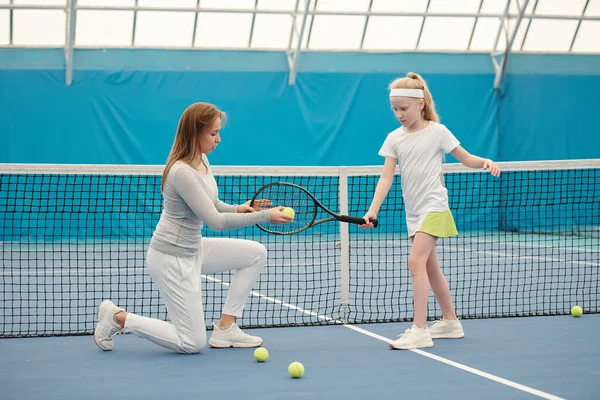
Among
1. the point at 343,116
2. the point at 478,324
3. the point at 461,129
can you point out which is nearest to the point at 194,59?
the point at 343,116

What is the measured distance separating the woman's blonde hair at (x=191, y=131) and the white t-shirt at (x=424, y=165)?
0.92m

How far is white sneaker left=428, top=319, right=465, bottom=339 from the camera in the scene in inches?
179

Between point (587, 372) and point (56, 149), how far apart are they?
39.9 ft

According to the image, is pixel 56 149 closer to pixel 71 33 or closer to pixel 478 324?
pixel 71 33

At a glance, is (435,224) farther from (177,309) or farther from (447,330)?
(177,309)

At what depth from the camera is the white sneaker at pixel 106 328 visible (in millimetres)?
4219

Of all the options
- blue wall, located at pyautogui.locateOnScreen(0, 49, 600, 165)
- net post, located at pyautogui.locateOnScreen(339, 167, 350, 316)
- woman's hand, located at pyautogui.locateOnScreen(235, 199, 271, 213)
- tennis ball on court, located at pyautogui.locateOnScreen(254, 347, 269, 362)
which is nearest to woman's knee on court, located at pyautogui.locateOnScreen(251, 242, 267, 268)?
woman's hand, located at pyautogui.locateOnScreen(235, 199, 271, 213)

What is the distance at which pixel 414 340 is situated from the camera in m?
4.21

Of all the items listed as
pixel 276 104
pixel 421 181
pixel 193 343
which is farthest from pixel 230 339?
pixel 276 104

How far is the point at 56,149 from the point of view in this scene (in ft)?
47.3

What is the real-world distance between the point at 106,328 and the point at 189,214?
69cm

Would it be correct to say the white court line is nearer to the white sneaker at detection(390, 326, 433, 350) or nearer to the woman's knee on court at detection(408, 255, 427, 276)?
the white sneaker at detection(390, 326, 433, 350)

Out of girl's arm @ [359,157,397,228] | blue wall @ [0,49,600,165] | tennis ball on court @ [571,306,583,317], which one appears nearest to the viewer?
girl's arm @ [359,157,397,228]

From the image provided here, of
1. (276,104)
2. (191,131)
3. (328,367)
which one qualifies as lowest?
(328,367)
